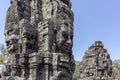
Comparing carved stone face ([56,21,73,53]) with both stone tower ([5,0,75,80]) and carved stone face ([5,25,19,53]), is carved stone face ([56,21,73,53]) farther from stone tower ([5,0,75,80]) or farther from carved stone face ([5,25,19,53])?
carved stone face ([5,25,19,53])

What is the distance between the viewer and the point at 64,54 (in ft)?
40.3

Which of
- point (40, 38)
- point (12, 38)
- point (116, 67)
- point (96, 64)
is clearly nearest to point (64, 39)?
point (40, 38)

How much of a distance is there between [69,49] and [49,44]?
1027mm

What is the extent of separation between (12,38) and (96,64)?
17140 millimetres

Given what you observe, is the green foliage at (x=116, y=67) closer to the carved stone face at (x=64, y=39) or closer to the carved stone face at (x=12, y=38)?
the carved stone face at (x=64, y=39)

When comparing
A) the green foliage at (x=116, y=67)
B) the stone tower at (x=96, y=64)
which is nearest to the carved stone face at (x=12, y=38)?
the stone tower at (x=96, y=64)

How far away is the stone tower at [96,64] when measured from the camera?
2773 cm

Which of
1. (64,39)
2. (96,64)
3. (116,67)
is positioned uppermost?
(116,67)

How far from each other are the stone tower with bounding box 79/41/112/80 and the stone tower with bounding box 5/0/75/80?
15.2m

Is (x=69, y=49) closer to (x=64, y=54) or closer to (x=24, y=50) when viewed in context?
(x=64, y=54)

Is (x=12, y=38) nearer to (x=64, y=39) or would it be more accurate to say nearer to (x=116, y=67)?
(x=64, y=39)

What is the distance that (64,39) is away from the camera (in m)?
12.3

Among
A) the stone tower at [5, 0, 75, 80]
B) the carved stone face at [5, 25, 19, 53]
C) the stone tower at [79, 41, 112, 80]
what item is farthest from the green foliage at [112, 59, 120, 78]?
the carved stone face at [5, 25, 19, 53]

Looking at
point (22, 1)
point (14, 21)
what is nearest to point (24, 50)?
point (14, 21)
